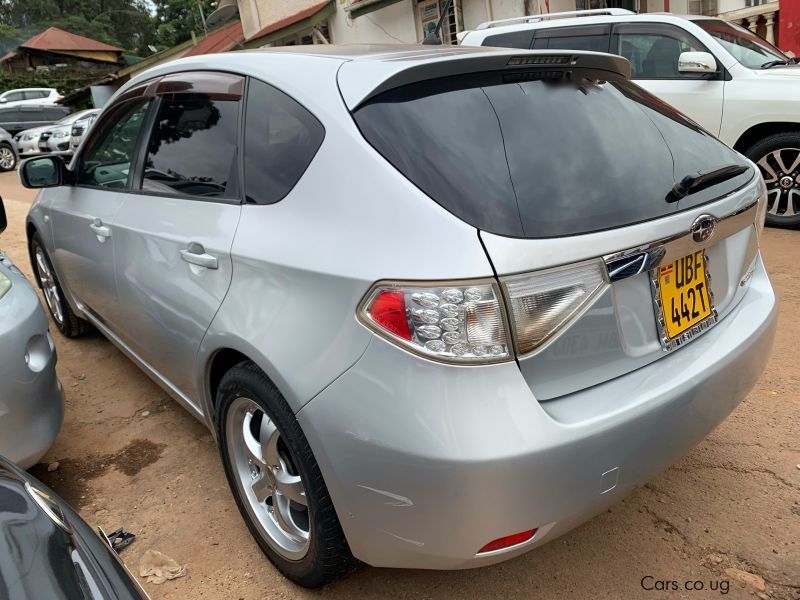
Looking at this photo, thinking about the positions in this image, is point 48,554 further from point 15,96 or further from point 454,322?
point 15,96

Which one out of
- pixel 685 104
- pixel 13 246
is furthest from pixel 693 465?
pixel 13 246

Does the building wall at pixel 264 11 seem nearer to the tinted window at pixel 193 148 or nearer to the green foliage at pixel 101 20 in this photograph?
the tinted window at pixel 193 148

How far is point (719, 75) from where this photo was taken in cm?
559

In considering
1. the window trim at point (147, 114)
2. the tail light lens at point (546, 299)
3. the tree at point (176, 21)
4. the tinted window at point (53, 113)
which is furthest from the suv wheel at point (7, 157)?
the tree at point (176, 21)

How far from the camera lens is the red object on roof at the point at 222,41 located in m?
22.1

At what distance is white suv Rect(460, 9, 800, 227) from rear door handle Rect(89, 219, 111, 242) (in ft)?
15.7

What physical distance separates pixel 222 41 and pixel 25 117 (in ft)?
22.7

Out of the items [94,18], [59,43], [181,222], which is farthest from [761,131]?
[94,18]

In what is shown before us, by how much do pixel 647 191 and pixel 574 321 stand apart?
1.63 ft

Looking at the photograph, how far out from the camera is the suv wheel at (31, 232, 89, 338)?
4219mm

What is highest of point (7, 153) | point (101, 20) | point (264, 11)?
point (101, 20)

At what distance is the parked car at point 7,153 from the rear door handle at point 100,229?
54.2ft

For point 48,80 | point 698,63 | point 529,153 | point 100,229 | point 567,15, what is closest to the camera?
point 529,153

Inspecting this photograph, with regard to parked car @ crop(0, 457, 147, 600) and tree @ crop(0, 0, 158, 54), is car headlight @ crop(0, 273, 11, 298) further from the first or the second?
tree @ crop(0, 0, 158, 54)
